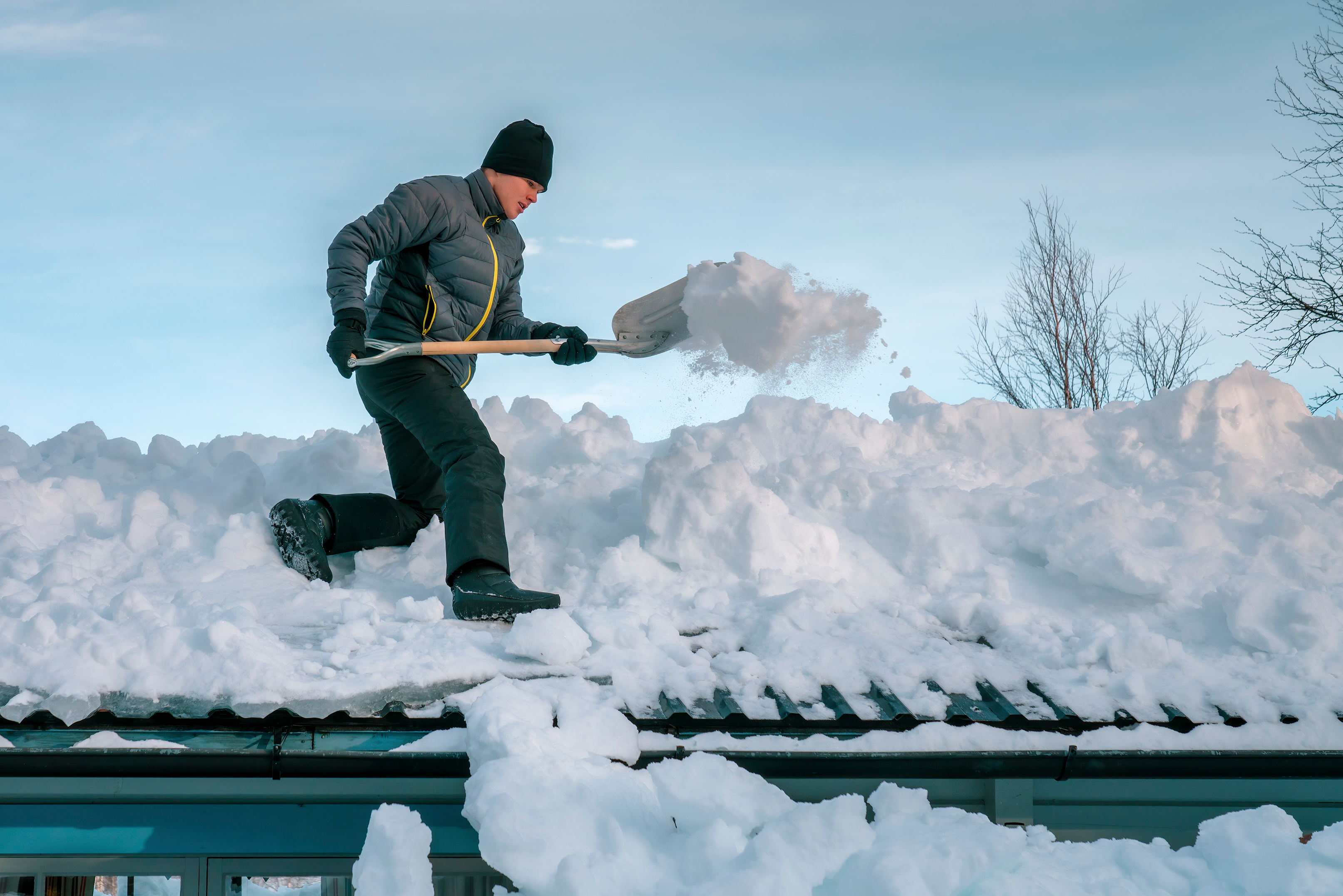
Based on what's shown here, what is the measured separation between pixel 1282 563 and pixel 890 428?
7.38 ft

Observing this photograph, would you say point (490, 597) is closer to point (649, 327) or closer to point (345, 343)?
point (345, 343)

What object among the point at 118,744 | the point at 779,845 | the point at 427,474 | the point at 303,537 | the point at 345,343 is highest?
the point at 345,343

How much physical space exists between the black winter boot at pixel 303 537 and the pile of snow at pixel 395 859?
193 centimetres

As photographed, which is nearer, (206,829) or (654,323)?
(206,829)

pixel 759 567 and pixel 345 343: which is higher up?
pixel 345 343

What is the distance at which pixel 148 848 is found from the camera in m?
2.99

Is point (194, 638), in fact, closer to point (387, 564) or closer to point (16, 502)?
point (387, 564)

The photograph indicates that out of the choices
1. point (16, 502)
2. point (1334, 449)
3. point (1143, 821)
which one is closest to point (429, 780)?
point (1143, 821)

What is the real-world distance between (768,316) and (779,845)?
275 centimetres

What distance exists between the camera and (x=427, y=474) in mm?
4633

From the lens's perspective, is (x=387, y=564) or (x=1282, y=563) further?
(x=387, y=564)

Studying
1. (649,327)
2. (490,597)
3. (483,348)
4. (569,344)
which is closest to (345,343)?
(483,348)

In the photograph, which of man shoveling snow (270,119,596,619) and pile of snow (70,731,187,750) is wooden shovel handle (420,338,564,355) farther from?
pile of snow (70,731,187,750)

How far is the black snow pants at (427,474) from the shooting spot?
12.5ft
